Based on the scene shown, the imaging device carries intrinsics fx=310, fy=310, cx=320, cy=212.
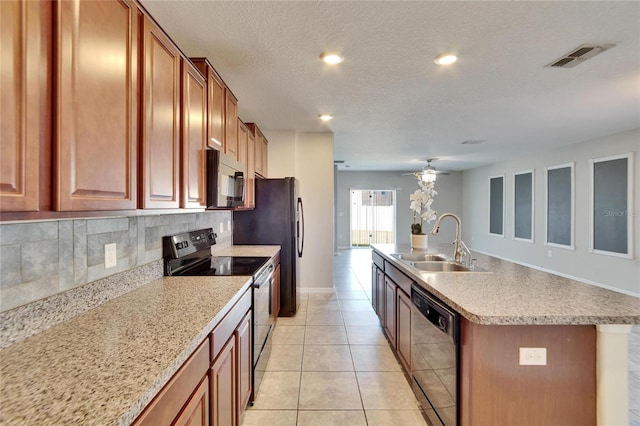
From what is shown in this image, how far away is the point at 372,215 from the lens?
10406 millimetres

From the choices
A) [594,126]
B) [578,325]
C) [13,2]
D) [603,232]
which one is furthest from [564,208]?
[13,2]

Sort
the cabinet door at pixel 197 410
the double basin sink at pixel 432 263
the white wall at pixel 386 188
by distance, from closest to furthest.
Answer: the cabinet door at pixel 197 410 → the double basin sink at pixel 432 263 → the white wall at pixel 386 188

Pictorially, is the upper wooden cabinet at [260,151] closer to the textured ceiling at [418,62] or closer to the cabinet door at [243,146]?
the textured ceiling at [418,62]

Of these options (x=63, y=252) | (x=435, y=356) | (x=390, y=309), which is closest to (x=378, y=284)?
(x=390, y=309)

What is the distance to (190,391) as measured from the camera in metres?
1.11

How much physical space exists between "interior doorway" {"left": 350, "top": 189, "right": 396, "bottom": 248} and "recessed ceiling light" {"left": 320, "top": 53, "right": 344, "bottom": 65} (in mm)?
7837

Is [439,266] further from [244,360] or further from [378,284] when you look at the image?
[244,360]

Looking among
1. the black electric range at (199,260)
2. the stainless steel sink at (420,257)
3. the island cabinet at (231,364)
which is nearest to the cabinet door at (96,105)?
the island cabinet at (231,364)

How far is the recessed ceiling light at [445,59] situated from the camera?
90.4 inches

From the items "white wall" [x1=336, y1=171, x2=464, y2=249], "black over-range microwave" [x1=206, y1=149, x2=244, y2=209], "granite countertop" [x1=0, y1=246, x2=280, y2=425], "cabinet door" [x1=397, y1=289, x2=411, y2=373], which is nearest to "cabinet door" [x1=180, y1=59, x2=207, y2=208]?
"black over-range microwave" [x1=206, y1=149, x2=244, y2=209]

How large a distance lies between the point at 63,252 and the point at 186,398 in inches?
31.1

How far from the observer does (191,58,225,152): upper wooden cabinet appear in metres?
2.12

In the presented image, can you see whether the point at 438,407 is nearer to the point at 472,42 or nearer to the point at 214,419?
the point at 214,419

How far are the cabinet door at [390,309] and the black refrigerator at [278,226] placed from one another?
1221 millimetres
